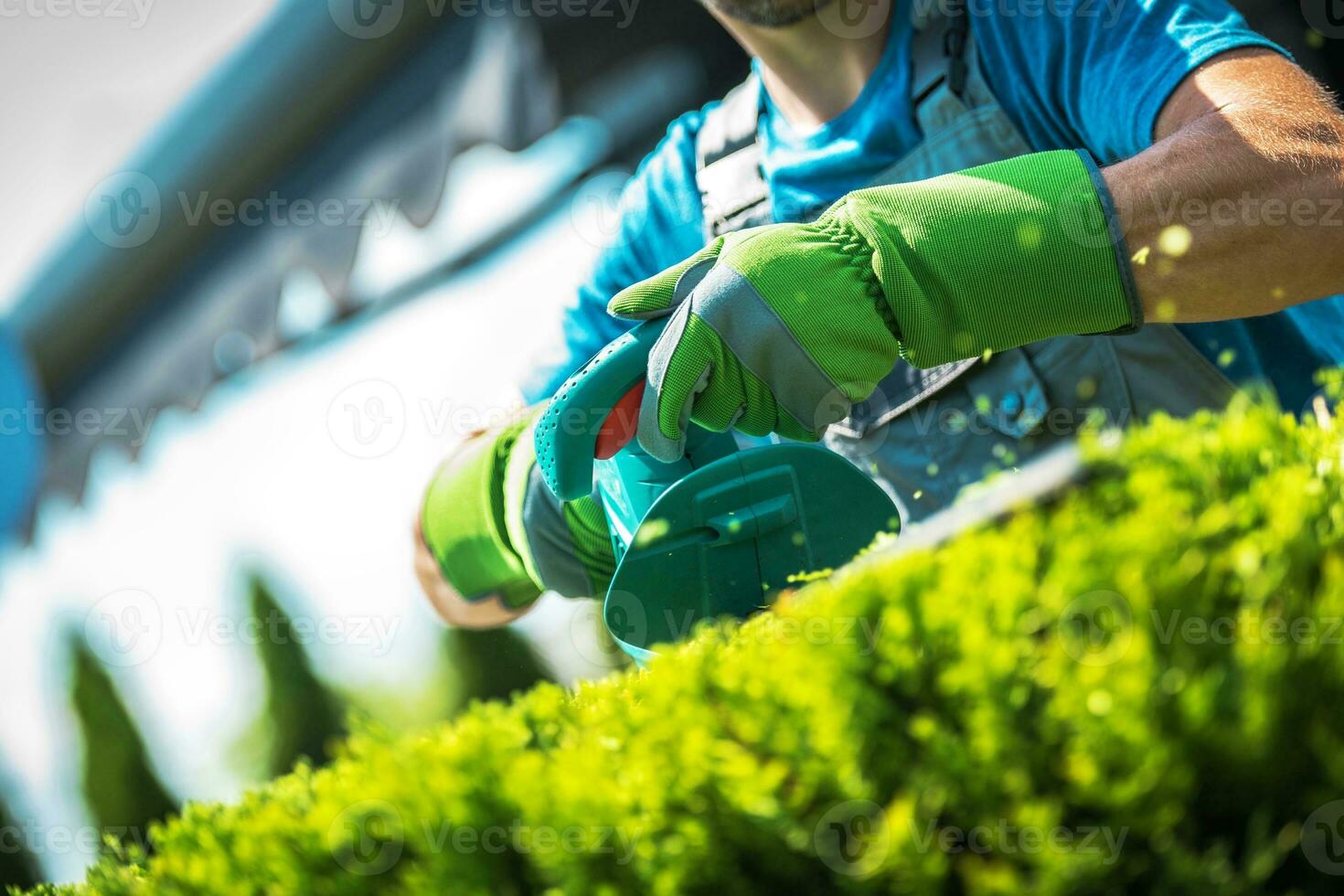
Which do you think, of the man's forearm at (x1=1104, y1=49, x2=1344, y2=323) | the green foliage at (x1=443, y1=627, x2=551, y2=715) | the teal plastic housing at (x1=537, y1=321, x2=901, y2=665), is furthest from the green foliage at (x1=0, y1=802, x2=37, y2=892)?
the man's forearm at (x1=1104, y1=49, x2=1344, y2=323)

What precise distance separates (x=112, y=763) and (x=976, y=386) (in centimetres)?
735

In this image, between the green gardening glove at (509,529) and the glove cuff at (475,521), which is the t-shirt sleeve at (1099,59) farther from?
the glove cuff at (475,521)

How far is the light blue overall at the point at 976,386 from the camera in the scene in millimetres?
1615

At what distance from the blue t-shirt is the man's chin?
0.18 m

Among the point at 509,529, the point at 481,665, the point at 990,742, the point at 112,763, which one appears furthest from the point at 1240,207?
the point at 112,763

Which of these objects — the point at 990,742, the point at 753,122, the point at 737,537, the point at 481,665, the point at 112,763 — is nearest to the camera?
the point at 990,742

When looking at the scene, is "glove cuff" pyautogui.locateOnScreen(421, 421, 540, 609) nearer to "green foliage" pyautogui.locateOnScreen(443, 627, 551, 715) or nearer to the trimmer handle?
the trimmer handle

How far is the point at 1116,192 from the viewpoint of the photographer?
117cm

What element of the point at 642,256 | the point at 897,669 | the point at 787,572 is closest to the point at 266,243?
the point at 642,256

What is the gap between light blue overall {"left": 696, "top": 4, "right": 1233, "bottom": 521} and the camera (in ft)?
5.30

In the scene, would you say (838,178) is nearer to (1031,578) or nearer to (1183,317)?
(1183,317)

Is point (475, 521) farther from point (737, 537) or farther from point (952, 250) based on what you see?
point (952, 250)

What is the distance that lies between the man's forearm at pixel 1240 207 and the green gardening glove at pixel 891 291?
7 cm

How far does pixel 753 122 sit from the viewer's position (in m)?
2.05
